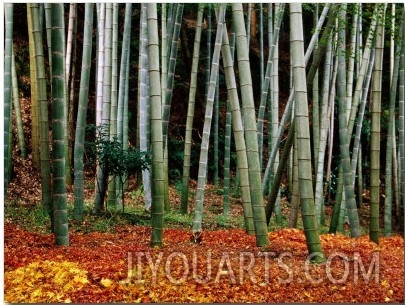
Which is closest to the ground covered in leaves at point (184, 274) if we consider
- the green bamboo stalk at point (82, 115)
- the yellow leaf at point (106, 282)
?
the yellow leaf at point (106, 282)

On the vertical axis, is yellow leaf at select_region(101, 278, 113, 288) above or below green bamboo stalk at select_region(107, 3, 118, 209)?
below

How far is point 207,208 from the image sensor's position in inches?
346

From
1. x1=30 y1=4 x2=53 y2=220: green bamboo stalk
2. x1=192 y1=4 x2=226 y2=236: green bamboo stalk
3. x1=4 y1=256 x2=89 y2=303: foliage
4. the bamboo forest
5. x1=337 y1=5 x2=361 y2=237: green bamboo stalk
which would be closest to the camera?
x1=4 y1=256 x2=89 y2=303: foliage

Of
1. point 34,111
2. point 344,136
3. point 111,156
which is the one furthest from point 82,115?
point 344,136

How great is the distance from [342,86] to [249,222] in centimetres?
159

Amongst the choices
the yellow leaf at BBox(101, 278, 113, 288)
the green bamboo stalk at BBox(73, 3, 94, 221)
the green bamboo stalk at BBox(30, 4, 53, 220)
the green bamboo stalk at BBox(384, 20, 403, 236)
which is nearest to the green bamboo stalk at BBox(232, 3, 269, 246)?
the yellow leaf at BBox(101, 278, 113, 288)

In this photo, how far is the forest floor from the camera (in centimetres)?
309

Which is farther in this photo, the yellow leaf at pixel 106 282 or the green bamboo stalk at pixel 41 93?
the green bamboo stalk at pixel 41 93

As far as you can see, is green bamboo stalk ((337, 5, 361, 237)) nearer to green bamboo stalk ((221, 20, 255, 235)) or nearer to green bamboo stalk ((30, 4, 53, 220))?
green bamboo stalk ((221, 20, 255, 235))

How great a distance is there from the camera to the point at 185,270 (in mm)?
3404

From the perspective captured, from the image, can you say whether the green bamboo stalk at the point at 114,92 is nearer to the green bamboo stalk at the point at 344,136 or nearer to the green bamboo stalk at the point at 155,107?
the green bamboo stalk at the point at 155,107

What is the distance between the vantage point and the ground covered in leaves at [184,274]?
10.1 ft

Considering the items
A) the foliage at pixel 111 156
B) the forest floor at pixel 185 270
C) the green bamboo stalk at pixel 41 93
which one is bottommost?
the forest floor at pixel 185 270

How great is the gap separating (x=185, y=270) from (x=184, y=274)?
0.07 m
